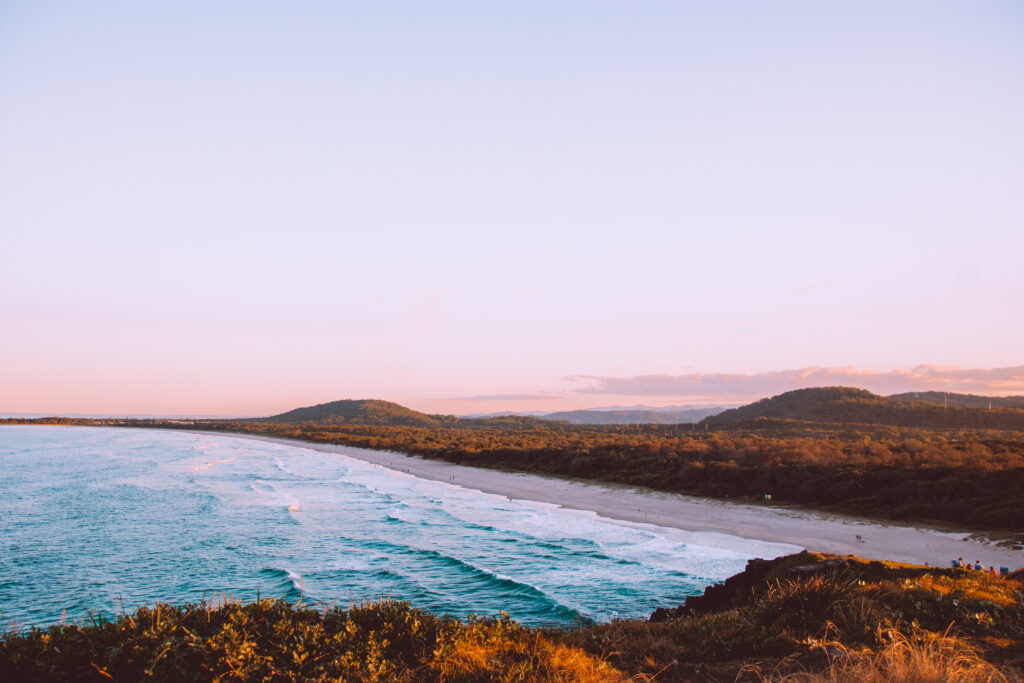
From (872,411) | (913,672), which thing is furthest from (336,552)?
(872,411)

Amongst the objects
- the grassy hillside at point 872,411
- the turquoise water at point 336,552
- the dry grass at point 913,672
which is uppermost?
the dry grass at point 913,672

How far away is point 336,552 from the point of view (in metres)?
21.6

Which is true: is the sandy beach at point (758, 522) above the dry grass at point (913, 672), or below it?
below

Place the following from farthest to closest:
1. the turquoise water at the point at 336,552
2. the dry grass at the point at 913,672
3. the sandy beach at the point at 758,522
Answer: the sandy beach at the point at 758,522, the turquoise water at the point at 336,552, the dry grass at the point at 913,672

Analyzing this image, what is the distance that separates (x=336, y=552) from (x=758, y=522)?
19.8 metres

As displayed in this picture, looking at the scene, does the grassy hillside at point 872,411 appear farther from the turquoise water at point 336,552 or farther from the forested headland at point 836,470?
the turquoise water at point 336,552

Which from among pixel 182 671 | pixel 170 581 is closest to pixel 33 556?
pixel 170 581

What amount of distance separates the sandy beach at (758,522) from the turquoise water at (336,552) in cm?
209

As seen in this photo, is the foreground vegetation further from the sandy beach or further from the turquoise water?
the sandy beach

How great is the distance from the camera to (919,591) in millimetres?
8164

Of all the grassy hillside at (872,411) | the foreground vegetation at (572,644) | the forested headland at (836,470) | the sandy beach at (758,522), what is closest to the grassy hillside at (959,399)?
the grassy hillside at (872,411)

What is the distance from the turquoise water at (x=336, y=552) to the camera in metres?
15.9

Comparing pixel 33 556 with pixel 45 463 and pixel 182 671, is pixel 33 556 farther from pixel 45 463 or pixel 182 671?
pixel 45 463

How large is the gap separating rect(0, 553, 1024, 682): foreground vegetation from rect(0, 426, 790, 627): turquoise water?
227 inches
